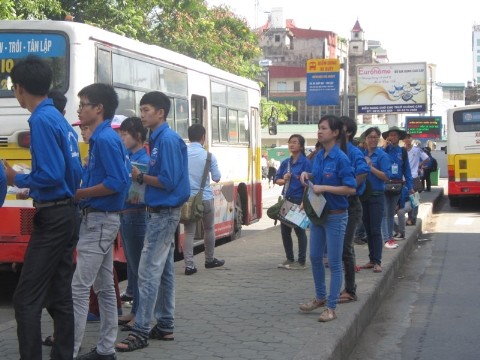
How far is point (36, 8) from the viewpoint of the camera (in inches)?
660

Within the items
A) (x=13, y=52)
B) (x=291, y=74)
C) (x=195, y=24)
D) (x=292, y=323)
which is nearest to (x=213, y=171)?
(x=13, y=52)

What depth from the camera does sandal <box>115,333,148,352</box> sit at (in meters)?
5.80

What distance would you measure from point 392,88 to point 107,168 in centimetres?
3347

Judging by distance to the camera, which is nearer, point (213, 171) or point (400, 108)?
point (213, 171)

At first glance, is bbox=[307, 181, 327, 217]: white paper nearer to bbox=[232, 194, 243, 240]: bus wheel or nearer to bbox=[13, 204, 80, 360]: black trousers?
bbox=[13, 204, 80, 360]: black trousers

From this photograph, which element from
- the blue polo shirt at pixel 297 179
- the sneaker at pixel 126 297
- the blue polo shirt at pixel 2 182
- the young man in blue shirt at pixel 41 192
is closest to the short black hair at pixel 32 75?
the young man in blue shirt at pixel 41 192

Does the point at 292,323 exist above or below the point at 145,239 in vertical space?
below

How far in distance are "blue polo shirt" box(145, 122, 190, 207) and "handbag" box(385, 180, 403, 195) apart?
6.18 meters

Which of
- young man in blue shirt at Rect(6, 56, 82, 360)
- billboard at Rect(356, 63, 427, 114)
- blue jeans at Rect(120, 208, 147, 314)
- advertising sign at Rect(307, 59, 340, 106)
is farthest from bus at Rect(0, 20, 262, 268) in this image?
billboard at Rect(356, 63, 427, 114)

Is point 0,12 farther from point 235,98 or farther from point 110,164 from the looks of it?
point 110,164

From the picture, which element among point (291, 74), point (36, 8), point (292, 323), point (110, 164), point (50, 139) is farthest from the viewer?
point (291, 74)

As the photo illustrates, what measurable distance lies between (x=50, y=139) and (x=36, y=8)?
12.9 meters

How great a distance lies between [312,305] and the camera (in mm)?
7336

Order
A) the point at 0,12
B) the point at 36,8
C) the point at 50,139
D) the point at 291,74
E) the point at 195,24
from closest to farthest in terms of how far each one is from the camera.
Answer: the point at 50,139 → the point at 0,12 → the point at 36,8 → the point at 195,24 → the point at 291,74
